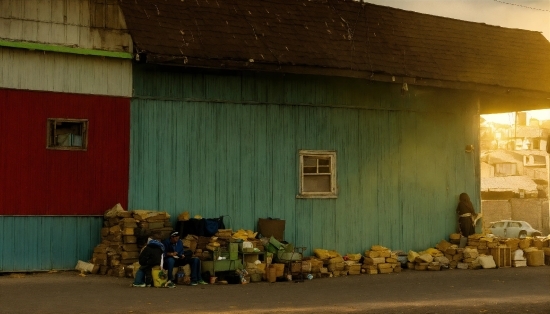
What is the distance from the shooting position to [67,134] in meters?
20.5

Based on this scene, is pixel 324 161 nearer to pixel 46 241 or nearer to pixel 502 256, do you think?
pixel 502 256

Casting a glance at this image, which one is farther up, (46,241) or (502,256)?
(46,241)

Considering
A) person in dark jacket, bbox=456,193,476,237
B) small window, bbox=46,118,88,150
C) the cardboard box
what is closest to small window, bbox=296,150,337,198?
person in dark jacket, bbox=456,193,476,237

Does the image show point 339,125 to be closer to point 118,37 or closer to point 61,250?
point 118,37

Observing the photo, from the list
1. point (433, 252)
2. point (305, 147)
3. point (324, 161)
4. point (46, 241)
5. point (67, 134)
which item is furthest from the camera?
point (433, 252)

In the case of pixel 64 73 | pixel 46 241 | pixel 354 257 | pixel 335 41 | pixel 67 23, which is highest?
pixel 335 41

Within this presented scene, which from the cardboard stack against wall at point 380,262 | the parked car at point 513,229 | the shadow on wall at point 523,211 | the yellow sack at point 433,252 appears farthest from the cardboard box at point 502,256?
the shadow on wall at point 523,211

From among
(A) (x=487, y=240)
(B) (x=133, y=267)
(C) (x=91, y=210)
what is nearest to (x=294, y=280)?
(B) (x=133, y=267)

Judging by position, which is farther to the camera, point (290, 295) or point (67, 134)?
point (67, 134)

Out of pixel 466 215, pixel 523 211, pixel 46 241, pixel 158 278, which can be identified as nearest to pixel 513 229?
pixel 523 211

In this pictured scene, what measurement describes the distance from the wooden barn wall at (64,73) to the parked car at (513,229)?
34.6 meters

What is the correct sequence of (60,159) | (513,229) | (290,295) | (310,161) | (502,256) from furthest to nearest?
(513,229) < (502,256) < (310,161) < (60,159) < (290,295)

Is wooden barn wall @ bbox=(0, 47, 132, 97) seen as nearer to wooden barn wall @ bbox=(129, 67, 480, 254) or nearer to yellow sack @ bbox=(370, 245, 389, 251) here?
wooden barn wall @ bbox=(129, 67, 480, 254)

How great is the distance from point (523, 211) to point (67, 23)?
156 feet
